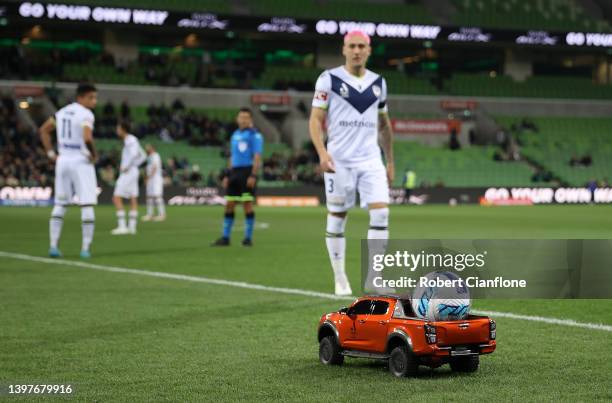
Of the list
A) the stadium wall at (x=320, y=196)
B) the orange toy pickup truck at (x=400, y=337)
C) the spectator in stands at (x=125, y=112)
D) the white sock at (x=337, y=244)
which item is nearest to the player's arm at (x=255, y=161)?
the white sock at (x=337, y=244)

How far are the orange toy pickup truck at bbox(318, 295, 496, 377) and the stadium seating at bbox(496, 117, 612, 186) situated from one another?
51817 mm

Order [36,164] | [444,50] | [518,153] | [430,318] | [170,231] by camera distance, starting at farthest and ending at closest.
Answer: [444,50], [518,153], [36,164], [170,231], [430,318]

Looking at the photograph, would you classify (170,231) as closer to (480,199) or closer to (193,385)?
(193,385)

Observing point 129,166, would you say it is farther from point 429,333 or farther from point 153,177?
point 429,333

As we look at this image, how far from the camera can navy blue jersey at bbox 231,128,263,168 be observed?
18.0 metres

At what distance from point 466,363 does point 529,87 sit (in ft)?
207

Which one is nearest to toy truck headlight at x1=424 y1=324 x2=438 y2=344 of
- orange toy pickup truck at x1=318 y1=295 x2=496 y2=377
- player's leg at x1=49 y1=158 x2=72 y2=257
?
orange toy pickup truck at x1=318 y1=295 x2=496 y2=377

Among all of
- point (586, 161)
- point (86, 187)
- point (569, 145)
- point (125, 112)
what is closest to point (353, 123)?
point (86, 187)

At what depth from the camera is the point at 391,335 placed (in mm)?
5715

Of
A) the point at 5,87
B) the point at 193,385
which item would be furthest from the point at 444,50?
the point at 193,385

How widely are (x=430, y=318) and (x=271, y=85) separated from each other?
55.5 metres

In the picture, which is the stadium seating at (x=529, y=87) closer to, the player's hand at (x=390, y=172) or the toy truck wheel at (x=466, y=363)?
the player's hand at (x=390, y=172)

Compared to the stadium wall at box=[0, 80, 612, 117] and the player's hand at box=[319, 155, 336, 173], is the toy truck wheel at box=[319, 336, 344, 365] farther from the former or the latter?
the stadium wall at box=[0, 80, 612, 117]

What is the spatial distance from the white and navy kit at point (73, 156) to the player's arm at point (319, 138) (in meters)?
6.40
